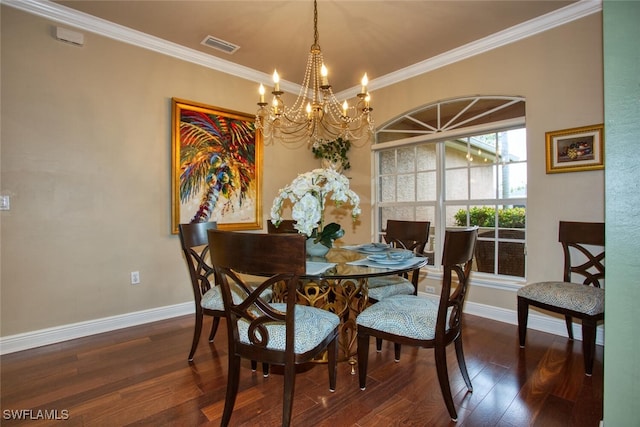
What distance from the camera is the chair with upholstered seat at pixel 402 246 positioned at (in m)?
2.37

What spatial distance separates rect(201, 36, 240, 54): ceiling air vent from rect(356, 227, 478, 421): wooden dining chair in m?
2.78

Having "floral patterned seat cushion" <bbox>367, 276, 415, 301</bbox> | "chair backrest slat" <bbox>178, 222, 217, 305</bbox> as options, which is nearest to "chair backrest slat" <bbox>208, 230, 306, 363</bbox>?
"chair backrest slat" <bbox>178, 222, 217, 305</bbox>

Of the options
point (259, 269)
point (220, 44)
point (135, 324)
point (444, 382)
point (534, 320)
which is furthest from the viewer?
point (220, 44)

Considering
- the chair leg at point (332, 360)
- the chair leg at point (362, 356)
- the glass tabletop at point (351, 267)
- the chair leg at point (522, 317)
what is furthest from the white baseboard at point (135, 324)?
the chair leg at point (332, 360)

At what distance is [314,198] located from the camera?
6.43 ft

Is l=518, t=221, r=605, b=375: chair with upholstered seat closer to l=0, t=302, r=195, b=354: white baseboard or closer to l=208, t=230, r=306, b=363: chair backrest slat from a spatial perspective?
l=208, t=230, r=306, b=363: chair backrest slat

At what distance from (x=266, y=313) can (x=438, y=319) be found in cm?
88

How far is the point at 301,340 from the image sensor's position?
1461 millimetres

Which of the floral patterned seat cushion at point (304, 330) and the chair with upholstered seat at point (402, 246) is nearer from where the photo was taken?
the floral patterned seat cushion at point (304, 330)

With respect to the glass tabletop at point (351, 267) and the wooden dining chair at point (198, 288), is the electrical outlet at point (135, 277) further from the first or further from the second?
the glass tabletop at point (351, 267)

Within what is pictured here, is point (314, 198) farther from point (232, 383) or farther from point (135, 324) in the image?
point (135, 324)

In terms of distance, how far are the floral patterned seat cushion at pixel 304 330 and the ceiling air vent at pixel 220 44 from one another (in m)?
2.67

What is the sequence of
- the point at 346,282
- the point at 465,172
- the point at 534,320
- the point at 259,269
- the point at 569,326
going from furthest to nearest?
the point at 465,172, the point at 534,320, the point at 569,326, the point at 346,282, the point at 259,269

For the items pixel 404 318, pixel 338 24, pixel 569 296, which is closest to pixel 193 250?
pixel 404 318
